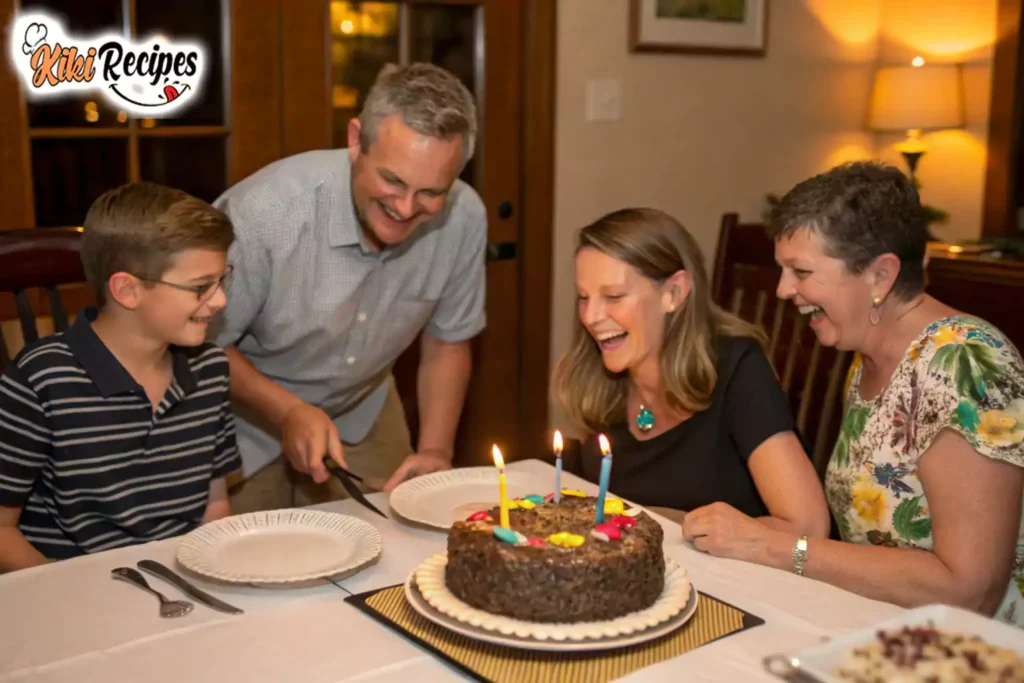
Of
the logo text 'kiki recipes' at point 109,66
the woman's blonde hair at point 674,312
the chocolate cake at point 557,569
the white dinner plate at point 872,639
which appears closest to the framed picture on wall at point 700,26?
the logo text 'kiki recipes' at point 109,66

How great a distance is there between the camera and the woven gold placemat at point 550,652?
114 cm

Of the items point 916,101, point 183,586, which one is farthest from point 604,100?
point 183,586

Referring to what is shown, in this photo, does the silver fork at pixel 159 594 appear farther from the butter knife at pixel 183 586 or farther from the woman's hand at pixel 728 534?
the woman's hand at pixel 728 534

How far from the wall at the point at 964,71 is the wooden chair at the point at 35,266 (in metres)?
3.56

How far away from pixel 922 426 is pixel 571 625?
0.69 m

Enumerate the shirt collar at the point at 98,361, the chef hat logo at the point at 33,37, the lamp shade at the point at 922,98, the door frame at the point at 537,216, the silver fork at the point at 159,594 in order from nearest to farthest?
1. the silver fork at the point at 159,594
2. the shirt collar at the point at 98,361
3. the chef hat logo at the point at 33,37
4. the door frame at the point at 537,216
5. the lamp shade at the point at 922,98

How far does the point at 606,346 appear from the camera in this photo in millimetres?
1908

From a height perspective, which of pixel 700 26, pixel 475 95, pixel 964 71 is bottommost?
pixel 475 95

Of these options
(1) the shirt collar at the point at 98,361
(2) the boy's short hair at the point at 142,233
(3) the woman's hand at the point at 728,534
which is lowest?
(3) the woman's hand at the point at 728,534

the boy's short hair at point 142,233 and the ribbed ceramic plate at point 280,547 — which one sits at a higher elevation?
the boy's short hair at point 142,233

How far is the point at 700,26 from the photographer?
413 cm

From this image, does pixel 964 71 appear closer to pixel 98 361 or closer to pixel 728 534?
pixel 728 534

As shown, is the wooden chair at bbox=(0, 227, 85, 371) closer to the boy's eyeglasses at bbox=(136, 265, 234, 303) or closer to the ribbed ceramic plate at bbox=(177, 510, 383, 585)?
the boy's eyeglasses at bbox=(136, 265, 234, 303)

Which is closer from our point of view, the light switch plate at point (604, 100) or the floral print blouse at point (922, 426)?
the floral print blouse at point (922, 426)
